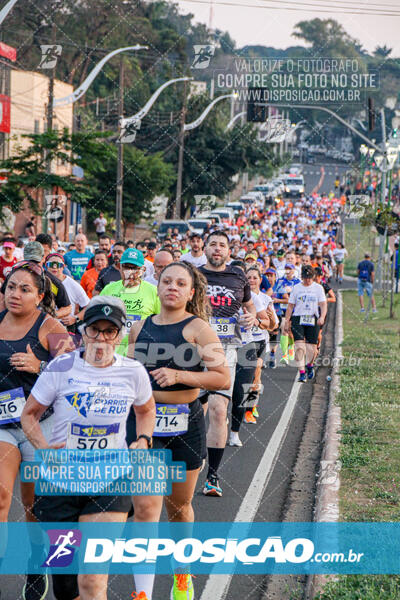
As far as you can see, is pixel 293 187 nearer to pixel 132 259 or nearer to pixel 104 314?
pixel 132 259

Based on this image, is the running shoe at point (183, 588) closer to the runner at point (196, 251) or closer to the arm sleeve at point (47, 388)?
the arm sleeve at point (47, 388)

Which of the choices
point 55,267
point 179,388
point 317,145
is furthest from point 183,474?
point 317,145

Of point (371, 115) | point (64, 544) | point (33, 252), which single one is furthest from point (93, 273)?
point (371, 115)

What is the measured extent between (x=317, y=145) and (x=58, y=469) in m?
110

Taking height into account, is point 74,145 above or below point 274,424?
above

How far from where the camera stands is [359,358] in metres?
17.1

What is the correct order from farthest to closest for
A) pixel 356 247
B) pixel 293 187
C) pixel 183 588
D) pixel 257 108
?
pixel 293 187 < pixel 356 247 < pixel 257 108 < pixel 183 588

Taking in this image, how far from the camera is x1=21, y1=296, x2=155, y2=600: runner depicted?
4758 mm

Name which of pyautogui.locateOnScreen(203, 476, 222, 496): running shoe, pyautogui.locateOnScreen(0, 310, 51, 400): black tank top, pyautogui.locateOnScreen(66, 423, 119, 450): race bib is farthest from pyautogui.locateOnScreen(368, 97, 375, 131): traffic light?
pyautogui.locateOnScreen(66, 423, 119, 450): race bib

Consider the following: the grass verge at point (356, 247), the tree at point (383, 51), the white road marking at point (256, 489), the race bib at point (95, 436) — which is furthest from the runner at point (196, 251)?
the tree at point (383, 51)

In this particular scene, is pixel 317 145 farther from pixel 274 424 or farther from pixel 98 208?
pixel 274 424

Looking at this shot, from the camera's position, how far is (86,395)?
478 cm

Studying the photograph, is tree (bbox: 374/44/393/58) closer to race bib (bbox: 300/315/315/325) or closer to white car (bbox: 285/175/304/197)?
white car (bbox: 285/175/304/197)

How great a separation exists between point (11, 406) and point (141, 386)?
1.09 metres
